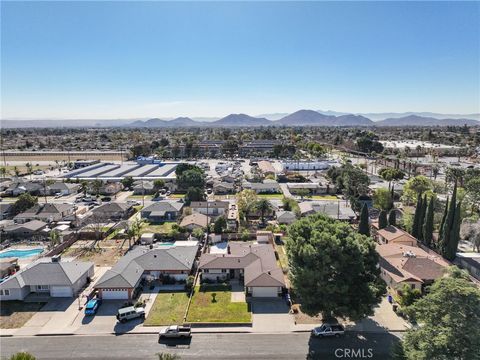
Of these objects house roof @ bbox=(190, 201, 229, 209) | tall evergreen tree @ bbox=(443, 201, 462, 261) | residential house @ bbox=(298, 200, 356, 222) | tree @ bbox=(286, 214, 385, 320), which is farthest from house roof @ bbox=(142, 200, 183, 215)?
tall evergreen tree @ bbox=(443, 201, 462, 261)

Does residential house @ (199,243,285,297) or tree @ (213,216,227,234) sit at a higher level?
tree @ (213,216,227,234)

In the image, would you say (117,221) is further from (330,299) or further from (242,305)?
(330,299)

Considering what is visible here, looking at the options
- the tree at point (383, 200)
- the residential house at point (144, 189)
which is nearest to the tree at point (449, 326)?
the tree at point (383, 200)

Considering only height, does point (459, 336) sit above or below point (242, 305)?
above

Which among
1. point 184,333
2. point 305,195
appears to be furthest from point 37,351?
point 305,195

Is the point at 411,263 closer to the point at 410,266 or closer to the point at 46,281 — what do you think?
the point at 410,266

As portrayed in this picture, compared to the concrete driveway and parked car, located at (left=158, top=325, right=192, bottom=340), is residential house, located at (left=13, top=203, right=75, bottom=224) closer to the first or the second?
parked car, located at (left=158, top=325, right=192, bottom=340)

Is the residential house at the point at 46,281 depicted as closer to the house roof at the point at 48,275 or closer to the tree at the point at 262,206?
the house roof at the point at 48,275
